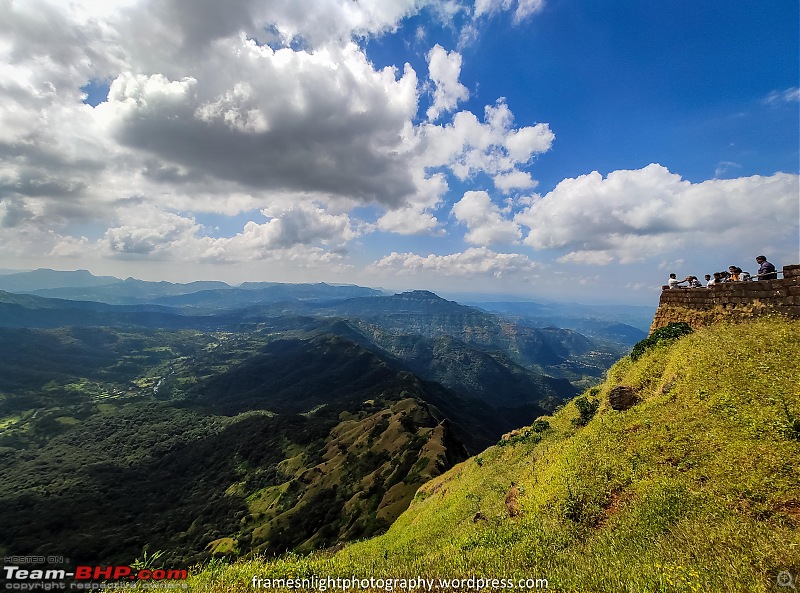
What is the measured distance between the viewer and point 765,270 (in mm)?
19281

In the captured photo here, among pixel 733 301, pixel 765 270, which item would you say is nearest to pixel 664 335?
pixel 733 301

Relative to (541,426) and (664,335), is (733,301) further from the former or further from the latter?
(541,426)

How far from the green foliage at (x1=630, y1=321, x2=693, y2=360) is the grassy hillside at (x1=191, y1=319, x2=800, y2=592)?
247 centimetres

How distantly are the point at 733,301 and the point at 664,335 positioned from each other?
424 cm

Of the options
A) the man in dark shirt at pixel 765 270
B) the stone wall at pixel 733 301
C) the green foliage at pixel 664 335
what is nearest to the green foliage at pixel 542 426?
the green foliage at pixel 664 335

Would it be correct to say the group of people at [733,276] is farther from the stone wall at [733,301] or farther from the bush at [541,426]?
the bush at [541,426]

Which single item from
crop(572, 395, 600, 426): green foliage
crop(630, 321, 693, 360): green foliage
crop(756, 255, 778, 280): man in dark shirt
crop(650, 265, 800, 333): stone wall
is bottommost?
crop(572, 395, 600, 426): green foliage

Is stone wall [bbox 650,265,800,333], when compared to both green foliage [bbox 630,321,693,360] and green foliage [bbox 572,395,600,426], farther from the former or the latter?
green foliage [bbox 572,395,600,426]

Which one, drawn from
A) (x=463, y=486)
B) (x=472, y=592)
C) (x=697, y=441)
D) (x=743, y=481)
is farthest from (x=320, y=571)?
(x=463, y=486)

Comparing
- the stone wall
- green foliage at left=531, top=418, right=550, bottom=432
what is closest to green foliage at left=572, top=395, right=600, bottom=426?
green foliage at left=531, top=418, right=550, bottom=432

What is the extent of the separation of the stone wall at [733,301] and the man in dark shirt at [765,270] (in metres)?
0.92

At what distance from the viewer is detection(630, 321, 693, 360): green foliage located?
2278 cm

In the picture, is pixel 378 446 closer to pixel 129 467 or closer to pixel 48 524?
pixel 48 524

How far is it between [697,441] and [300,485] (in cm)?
13918
